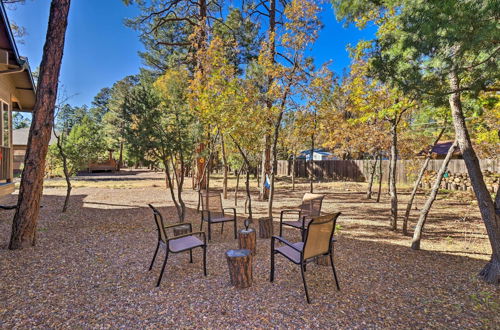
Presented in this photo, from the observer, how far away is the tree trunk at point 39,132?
4312 millimetres

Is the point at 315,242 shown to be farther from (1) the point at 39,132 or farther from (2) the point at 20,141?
(2) the point at 20,141

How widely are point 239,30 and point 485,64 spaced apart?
10813 mm

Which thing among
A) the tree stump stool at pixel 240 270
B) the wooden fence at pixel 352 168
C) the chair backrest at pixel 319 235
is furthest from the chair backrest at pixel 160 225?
the wooden fence at pixel 352 168

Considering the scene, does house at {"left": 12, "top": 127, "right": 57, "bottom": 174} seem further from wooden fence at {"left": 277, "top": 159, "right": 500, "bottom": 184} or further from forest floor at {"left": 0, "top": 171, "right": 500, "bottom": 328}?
wooden fence at {"left": 277, "top": 159, "right": 500, "bottom": 184}

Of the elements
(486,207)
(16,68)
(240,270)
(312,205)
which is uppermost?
(16,68)

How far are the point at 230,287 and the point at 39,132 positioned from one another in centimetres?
416

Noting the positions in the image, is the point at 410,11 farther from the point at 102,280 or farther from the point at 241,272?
the point at 102,280

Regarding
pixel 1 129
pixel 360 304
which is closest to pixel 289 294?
pixel 360 304

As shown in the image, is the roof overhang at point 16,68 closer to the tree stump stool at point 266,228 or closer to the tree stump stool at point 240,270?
the tree stump stool at point 240,270

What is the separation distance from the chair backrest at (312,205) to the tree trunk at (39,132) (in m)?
4.90

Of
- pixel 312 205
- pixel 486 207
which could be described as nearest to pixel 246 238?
pixel 312 205

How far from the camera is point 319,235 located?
9.74ft

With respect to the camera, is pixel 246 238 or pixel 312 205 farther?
pixel 312 205

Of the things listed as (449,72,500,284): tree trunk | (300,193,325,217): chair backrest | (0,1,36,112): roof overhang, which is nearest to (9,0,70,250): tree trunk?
(0,1,36,112): roof overhang
